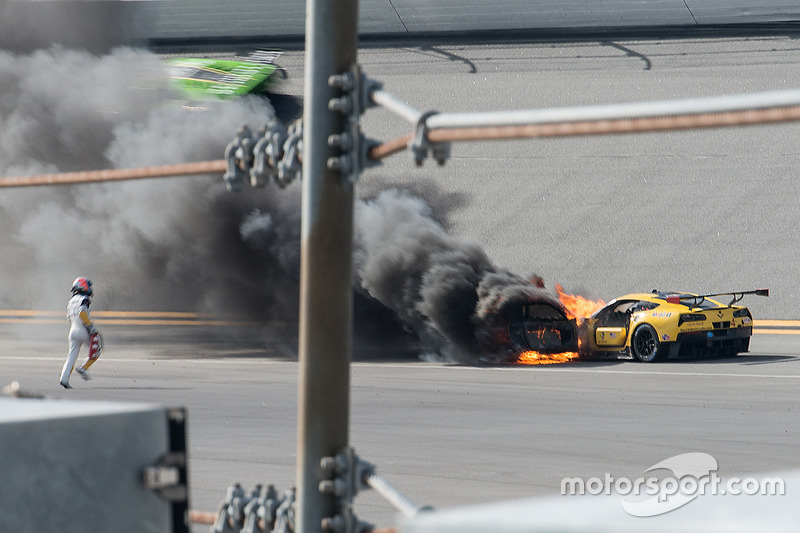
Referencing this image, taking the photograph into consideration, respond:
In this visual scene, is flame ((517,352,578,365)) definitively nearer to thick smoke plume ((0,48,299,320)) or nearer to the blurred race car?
thick smoke plume ((0,48,299,320))

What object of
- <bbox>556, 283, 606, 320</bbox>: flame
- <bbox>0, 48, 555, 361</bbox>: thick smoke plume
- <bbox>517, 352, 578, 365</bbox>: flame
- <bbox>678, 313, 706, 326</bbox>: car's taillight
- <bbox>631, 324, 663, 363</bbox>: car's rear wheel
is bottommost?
<bbox>517, 352, 578, 365</bbox>: flame

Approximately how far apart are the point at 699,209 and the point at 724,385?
14304 mm

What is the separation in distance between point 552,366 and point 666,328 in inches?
79.2

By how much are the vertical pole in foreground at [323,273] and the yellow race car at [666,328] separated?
16.0 metres

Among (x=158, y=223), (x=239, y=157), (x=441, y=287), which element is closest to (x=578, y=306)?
(x=441, y=287)

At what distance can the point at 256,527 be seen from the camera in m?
2.77

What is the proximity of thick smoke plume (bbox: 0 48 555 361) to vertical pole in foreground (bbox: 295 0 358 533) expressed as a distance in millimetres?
17914

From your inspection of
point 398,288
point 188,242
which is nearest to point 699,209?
point 398,288

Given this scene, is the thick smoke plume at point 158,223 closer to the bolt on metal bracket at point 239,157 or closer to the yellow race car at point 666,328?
the yellow race car at point 666,328

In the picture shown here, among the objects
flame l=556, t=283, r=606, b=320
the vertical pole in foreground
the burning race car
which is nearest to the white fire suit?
the burning race car

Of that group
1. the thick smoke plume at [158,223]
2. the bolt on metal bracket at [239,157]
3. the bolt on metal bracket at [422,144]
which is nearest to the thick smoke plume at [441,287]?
the thick smoke plume at [158,223]

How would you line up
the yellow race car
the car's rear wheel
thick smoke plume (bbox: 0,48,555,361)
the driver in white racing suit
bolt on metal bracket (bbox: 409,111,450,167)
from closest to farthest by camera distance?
bolt on metal bracket (bbox: 409,111,450,167)
the driver in white racing suit
the yellow race car
the car's rear wheel
thick smoke plume (bbox: 0,48,555,361)

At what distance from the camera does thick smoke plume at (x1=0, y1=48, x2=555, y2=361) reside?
2197 cm

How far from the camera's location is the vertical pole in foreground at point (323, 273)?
2695 millimetres
